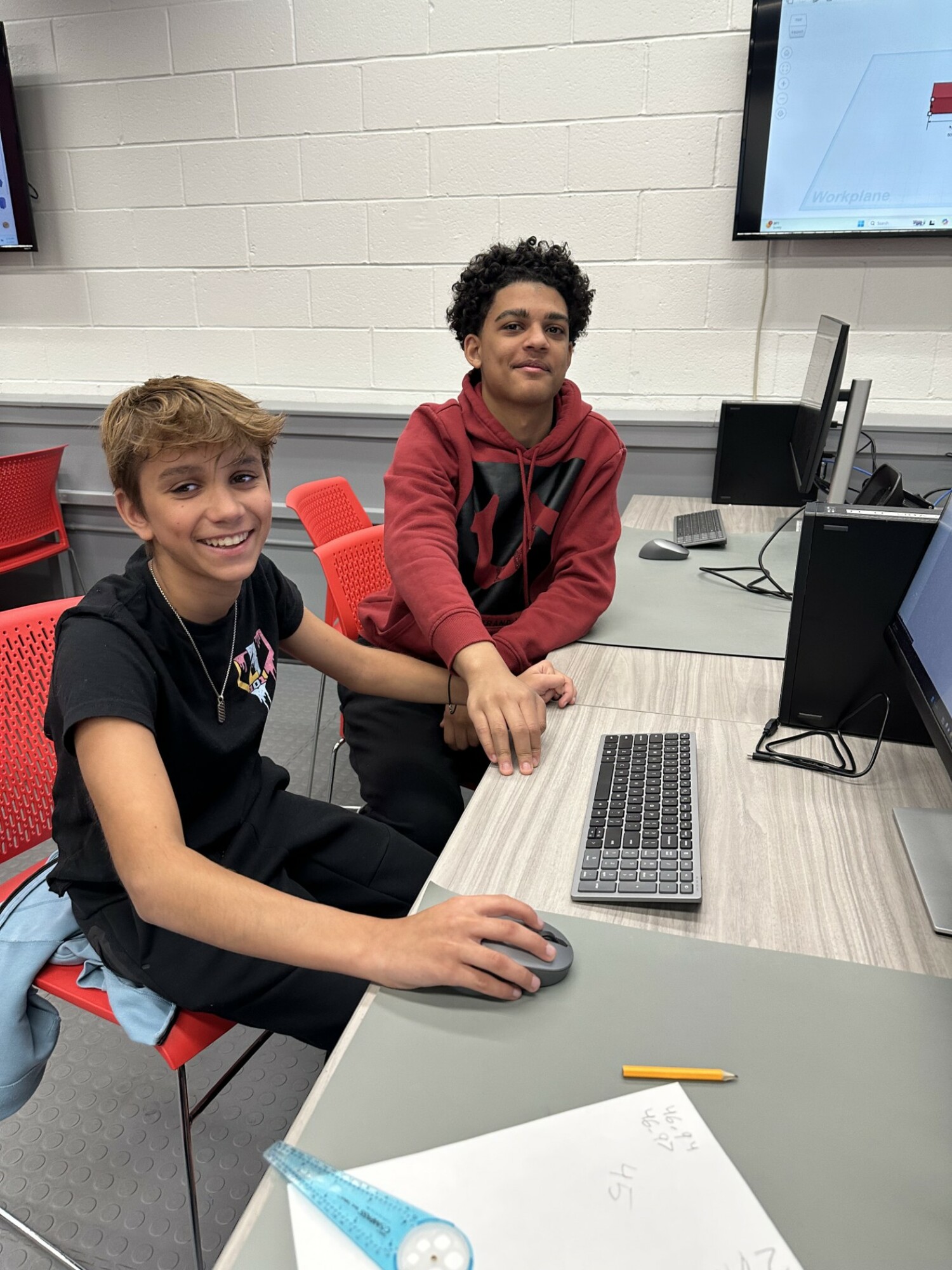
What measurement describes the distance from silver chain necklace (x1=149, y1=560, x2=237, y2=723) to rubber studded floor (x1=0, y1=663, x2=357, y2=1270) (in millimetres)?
754

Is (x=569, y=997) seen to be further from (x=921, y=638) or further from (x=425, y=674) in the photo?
(x=425, y=674)

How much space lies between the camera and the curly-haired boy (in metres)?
1.45

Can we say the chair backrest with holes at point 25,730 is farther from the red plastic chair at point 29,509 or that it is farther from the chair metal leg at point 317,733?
the red plastic chair at point 29,509

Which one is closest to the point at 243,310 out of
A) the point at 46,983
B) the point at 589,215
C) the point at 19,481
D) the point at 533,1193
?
the point at 19,481

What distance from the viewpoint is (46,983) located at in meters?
1.04

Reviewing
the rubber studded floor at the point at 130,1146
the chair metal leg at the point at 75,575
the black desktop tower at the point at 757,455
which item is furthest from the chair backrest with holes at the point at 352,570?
the chair metal leg at the point at 75,575

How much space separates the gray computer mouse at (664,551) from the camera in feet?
6.28

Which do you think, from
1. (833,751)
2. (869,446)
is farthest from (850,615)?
(869,446)

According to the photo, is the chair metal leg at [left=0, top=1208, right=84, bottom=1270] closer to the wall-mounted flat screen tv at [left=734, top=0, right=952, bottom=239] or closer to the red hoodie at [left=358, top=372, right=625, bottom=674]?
the red hoodie at [left=358, top=372, right=625, bottom=674]

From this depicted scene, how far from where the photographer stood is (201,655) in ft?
3.61

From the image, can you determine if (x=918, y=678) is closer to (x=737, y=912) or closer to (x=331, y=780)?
(x=737, y=912)

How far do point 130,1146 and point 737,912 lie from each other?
3.76ft

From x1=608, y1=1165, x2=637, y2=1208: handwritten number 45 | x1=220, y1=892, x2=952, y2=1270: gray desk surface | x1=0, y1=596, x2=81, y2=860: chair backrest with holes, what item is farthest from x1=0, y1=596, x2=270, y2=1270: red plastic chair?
x1=608, y1=1165, x2=637, y2=1208: handwritten number 45

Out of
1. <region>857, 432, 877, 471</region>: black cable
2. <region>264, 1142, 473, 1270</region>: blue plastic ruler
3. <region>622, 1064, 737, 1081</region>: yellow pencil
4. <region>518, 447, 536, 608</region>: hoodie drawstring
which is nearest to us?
<region>264, 1142, 473, 1270</region>: blue plastic ruler
